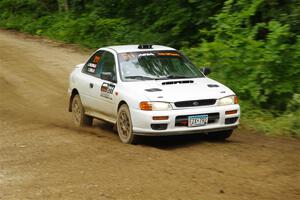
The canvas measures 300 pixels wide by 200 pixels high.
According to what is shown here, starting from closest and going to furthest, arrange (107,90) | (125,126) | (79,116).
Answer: (125,126) < (107,90) < (79,116)

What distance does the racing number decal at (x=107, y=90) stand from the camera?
10689 mm

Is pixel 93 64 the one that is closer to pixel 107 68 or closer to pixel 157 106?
pixel 107 68

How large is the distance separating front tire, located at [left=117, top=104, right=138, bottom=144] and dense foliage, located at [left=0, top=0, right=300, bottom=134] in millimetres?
2736

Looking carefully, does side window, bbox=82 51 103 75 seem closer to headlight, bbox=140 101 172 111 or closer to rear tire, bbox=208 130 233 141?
headlight, bbox=140 101 172 111

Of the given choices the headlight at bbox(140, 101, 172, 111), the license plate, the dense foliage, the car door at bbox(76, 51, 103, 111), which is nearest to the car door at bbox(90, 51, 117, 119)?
the car door at bbox(76, 51, 103, 111)

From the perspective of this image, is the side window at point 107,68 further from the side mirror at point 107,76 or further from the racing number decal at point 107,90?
the racing number decal at point 107,90

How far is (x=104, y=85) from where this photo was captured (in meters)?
11.0

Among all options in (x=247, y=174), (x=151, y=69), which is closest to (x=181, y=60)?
(x=151, y=69)

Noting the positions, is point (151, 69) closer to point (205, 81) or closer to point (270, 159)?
point (205, 81)

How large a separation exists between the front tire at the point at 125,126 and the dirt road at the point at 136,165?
176 mm

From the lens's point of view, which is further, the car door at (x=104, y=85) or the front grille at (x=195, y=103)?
the car door at (x=104, y=85)

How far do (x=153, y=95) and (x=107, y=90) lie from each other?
4.46 feet

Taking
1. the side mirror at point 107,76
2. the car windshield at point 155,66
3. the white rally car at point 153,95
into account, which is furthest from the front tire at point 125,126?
the side mirror at point 107,76


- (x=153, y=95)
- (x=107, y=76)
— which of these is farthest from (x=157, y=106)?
(x=107, y=76)
